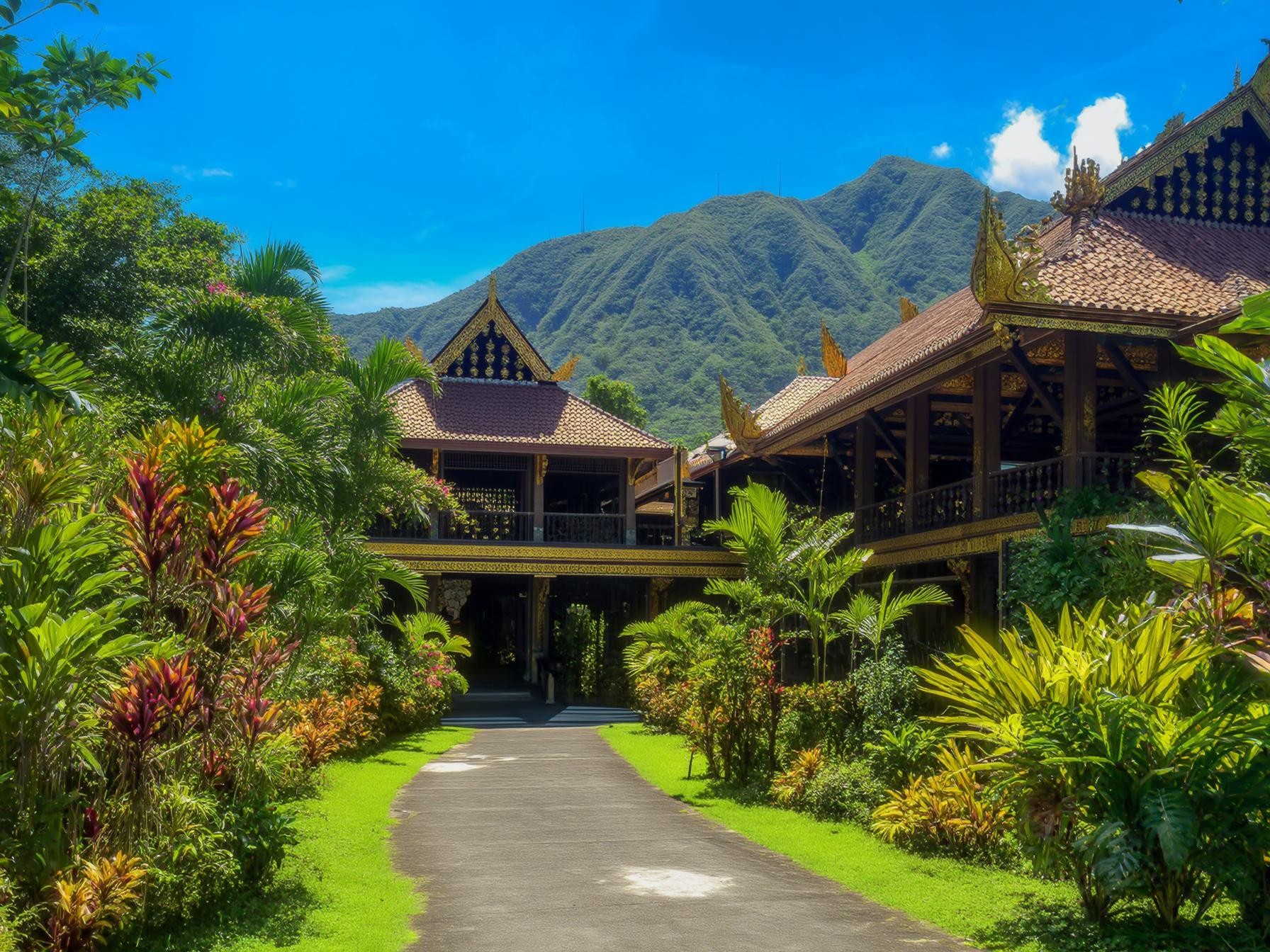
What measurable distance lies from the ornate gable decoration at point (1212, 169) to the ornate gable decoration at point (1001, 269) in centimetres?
355

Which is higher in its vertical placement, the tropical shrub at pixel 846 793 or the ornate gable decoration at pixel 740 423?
the ornate gable decoration at pixel 740 423

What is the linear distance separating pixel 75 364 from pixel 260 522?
1367 millimetres

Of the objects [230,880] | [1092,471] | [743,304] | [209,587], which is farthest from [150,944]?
[743,304]

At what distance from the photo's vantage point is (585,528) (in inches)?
931

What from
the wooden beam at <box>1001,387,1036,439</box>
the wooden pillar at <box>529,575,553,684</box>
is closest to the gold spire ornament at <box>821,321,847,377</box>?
the wooden beam at <box>1001,387,1036,439</box>

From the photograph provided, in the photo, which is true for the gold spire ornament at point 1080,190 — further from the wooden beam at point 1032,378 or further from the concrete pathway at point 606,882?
the concrete pathway at point 606,882

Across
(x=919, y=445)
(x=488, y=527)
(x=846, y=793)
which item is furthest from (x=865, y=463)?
(x=846, y=793)

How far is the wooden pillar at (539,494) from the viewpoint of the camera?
22328mm

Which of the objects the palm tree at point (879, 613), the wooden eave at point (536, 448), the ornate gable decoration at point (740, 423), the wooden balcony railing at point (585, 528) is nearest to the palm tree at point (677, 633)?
the palm tree at point (879, 613)

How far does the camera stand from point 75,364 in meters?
5.88

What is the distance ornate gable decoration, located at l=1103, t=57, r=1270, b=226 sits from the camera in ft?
46.2

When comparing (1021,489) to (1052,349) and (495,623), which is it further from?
(495,623)

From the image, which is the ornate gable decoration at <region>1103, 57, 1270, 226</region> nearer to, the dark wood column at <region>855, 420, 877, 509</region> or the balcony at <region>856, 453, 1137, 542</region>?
the balcony at <region>856, 453, 1137, 542</region>

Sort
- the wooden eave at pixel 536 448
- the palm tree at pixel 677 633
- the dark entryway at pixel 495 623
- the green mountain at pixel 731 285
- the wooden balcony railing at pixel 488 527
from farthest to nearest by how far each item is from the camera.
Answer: the green mountain at pixel 731 285 < the dark entryway at pixel 495 623 < the wooden eave at pixel 536 448 < the wooden balcony railing at pixel 488 527 < the palm tree at pixel 677 633
